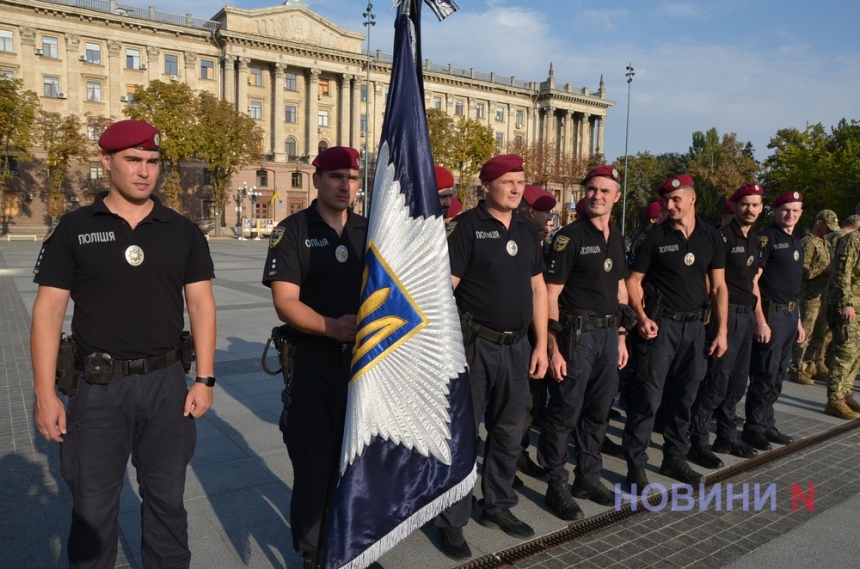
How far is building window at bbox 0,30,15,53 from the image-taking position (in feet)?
147

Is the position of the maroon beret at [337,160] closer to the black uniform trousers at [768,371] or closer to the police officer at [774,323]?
the police officer at [774,323]

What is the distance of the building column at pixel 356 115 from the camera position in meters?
61.0

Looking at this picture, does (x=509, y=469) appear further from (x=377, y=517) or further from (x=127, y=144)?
(x=127, y=144)

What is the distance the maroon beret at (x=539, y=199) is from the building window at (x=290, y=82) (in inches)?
2236

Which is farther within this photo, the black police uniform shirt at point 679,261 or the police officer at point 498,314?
the black police uniform shirt at point 679,261

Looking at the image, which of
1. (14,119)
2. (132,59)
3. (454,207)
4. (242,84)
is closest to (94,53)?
(132,59)

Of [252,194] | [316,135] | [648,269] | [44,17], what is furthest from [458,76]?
[648,269]

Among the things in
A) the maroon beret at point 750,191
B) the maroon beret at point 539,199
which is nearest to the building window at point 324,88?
the maroon beret at point 539,199

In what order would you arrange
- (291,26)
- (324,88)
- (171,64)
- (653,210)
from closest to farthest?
(653,210) → (171,64) → (291,26) → (324,88)

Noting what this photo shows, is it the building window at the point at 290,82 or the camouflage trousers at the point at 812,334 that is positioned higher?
the building window at the point at 290,82

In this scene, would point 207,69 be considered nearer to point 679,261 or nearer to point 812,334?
point 812,334

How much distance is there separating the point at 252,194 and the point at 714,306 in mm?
50537

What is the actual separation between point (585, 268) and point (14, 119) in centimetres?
4125

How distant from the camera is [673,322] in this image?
15.3 feet
